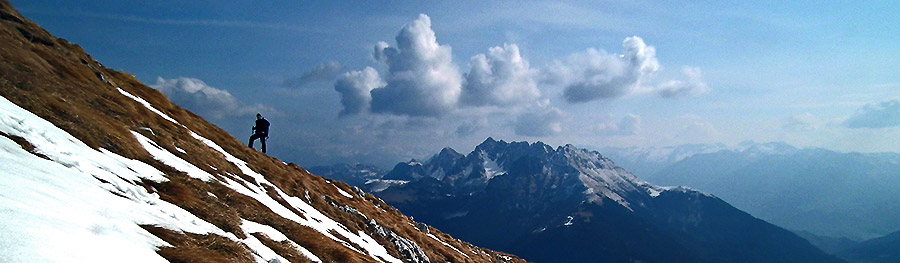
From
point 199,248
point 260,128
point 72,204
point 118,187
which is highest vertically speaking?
point 260,128

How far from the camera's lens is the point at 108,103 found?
97.1 ft

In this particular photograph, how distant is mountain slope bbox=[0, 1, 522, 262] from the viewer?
37.6ft

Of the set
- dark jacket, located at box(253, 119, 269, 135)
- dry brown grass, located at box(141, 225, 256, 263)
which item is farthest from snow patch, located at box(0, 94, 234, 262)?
dark jacket, located at box(253, 119, 269, 135)

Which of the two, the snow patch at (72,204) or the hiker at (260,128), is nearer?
the snow patch at (72,204)

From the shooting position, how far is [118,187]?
16750 millimetres

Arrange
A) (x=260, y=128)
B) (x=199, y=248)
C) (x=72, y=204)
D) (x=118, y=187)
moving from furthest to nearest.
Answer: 1. (x=260, y=128)
2. (x=118, y=187)
3. (x=199, y=248)
4. (x=72, y=204)

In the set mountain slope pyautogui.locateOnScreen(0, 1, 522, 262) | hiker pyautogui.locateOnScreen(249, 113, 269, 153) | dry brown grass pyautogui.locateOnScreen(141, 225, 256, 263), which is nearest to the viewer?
mountain slope pyautogui.locateOnScreen(0, 1, 522, 262)

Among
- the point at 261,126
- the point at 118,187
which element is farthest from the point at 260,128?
the point at 118,187

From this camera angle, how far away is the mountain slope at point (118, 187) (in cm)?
1145

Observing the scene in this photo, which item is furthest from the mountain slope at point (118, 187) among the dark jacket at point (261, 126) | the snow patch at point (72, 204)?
the dark jacket at point (261, 126)

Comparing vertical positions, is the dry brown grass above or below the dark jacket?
below

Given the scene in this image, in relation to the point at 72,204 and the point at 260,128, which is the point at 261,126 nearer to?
the point at 260,128

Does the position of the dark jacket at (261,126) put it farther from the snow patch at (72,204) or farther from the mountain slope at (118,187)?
the snow patch at (72,204)

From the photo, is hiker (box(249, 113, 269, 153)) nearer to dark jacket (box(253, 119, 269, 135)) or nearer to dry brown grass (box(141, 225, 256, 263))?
dark jacket (box(253, 119, 269, 135))
